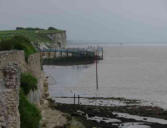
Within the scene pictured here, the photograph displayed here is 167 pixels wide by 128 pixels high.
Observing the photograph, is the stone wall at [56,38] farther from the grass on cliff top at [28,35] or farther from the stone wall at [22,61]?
the stone wall at [22,61]

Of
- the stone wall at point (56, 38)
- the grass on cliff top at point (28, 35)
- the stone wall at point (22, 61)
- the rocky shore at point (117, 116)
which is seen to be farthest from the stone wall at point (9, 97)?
the stone wall at point (56, 38)

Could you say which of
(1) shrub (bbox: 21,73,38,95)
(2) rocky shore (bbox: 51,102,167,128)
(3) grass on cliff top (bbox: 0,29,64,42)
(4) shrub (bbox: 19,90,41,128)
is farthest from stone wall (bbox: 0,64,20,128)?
(3) grass on cliff top (bbox: 0,29,64,42)

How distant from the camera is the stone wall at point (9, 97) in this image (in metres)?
9.33

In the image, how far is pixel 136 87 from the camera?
1764 inches

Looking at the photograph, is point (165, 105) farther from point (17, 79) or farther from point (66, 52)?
point (66, 52)

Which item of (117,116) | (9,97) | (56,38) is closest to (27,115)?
(9,97)

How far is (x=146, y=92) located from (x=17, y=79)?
32.1 meters

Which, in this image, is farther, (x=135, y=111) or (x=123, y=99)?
(x=123, y=99)

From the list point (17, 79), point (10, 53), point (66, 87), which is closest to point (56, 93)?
point (66, 87)

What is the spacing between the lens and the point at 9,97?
30.9ft

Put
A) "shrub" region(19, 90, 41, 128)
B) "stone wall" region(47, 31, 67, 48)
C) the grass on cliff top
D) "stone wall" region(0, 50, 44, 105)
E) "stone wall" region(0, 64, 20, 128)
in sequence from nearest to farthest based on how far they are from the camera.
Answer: "stone wall" region(0, 64, 20, 128), "shrub" region(19, 90, 41, 128), "stone wall" region(0, 50, 44, 105), the grass on cliff top, "stone wall" region(47, 31, 67, 48)

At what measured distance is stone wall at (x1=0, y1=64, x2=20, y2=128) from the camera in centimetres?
933

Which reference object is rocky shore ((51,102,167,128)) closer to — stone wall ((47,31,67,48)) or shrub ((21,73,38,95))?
shrub ((21,73,38,95))

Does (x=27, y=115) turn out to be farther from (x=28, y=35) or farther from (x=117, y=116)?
(x=28, y=35)
